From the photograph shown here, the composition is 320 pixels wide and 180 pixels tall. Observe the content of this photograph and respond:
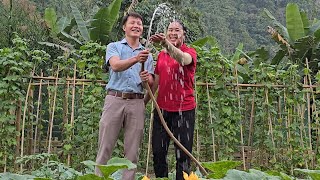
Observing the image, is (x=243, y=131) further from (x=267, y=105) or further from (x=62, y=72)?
(x=62, y=72)

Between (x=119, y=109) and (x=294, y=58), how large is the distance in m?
5.37

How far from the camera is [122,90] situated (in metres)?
3.75

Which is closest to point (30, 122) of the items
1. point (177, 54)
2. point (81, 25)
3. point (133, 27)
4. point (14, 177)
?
point (133, 27)

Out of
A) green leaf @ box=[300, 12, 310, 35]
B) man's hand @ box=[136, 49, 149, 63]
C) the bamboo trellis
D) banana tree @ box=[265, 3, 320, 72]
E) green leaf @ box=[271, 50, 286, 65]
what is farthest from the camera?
green leaf @ box=[271, 50, 286, 65]

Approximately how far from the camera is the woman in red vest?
12.2ft

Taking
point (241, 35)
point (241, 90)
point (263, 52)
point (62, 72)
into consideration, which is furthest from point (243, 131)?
point (241, 35)

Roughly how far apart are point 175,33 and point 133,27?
305 millimetres

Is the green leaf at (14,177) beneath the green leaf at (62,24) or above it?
beneath

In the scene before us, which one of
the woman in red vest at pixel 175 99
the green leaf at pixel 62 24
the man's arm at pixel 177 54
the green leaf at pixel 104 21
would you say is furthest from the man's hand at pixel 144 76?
the green leaf at pixel 62 24

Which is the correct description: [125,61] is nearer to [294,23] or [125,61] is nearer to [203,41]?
[203,41]

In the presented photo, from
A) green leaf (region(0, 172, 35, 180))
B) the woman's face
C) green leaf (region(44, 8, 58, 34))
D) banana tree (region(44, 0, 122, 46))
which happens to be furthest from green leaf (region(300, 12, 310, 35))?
green leaf (region(0, 172, 35, 180))

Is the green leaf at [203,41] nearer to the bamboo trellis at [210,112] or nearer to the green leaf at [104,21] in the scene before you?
the green leaf at [104,21]

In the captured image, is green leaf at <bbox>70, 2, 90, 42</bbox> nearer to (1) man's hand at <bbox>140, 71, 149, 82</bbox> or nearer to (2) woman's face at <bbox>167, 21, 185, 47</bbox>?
(2) woman's face at <bbox>167, 21, 185, 47</bbox>

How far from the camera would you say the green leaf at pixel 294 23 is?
7.90m
